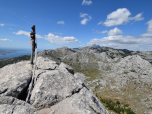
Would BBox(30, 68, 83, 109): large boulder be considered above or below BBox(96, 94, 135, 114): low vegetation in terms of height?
above

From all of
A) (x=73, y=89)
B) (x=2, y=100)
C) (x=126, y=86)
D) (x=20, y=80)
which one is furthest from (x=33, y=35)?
(x=126, y=86)

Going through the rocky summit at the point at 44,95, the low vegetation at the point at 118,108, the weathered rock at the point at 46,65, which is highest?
the weathered rock at the point at 46,65

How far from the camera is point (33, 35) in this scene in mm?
14711

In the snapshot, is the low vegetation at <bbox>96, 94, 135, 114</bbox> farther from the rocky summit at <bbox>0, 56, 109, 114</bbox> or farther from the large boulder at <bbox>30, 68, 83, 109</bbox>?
the large boulder at <bbox>30, 68, 83, 109</bbox>

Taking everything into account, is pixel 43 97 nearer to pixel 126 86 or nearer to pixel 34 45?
pixel 34 45

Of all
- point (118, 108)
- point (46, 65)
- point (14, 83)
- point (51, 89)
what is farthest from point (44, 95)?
point (118, 108)

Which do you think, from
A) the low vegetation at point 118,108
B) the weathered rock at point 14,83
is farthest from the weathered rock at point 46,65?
the low vegetation at point 118,108

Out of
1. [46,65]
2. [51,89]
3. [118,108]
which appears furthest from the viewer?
[118,108]

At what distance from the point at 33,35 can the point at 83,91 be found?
1476 centimetres

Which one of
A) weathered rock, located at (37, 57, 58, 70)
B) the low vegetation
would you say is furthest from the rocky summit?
the low vegetation

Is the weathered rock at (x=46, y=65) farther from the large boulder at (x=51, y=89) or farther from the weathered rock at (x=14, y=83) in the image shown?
the weathered rock at (x=14, y=83)

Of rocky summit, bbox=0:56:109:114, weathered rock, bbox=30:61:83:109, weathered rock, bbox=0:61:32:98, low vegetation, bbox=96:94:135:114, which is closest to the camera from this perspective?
rocky summit, bbox=0:56:109:114

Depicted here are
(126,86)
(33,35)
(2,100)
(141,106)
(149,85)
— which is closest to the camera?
(2,100)

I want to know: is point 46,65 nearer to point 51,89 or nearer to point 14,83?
point 14,83
